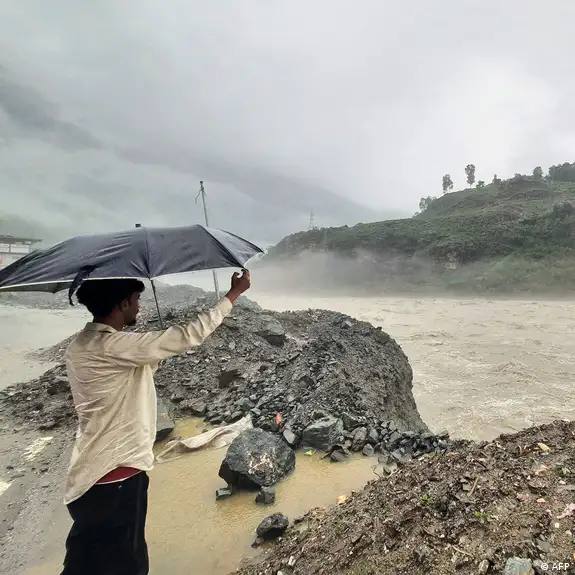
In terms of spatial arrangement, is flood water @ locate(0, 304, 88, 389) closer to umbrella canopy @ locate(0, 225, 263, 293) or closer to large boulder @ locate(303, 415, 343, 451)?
large boulder @ locate(303, 415, 343, 451)

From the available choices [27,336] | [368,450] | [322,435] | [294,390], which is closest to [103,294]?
[322,435]

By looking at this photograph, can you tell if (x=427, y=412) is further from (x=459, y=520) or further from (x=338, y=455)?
(x=459, y=520)

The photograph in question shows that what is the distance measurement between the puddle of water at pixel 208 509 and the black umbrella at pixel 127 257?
9.61ft

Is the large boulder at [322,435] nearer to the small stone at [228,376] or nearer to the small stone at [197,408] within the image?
the small stone at [197,408]

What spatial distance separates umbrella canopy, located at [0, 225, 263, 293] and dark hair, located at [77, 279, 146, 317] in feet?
0.32

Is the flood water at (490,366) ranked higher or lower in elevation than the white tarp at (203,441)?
lower

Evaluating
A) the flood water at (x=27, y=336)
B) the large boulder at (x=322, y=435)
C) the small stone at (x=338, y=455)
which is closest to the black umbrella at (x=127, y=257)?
the small stone at (x=338, y=455)

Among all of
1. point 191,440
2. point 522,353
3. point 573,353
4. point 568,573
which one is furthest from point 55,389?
point 573,353

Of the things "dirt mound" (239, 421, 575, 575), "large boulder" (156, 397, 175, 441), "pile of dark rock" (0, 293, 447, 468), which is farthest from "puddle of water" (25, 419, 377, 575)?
"large boulder" (156, 397, 175, 441)

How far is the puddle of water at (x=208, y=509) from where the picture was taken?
3.65 meters

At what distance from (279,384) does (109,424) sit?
5.63 meters

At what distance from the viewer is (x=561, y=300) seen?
34.2 meters

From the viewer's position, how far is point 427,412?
1073 cm

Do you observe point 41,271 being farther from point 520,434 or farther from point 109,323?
point 520,434
